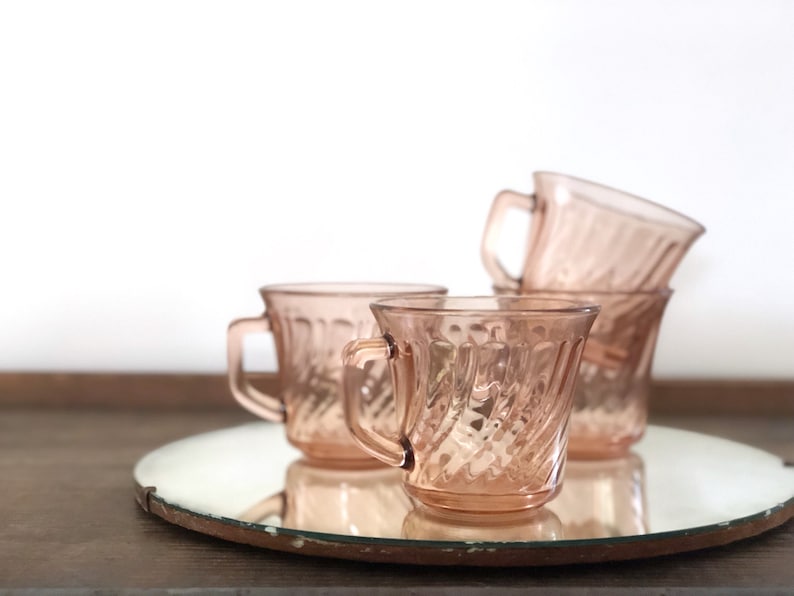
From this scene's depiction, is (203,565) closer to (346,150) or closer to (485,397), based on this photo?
(485,397)

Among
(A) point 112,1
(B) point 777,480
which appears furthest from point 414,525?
(A) point 112,1

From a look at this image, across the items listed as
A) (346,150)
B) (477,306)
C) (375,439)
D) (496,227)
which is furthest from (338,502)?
(346,150)

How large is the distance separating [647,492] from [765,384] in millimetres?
401

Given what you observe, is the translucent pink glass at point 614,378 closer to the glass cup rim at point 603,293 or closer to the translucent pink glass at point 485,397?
the glass cup rim at point 603,293

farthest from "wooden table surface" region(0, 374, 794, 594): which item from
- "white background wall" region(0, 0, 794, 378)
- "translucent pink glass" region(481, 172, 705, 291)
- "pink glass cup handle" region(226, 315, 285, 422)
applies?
"white background wall" region(0, 0, 794, 378)

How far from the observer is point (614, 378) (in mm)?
717

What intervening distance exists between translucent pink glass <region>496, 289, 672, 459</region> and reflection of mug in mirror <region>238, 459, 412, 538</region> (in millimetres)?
155

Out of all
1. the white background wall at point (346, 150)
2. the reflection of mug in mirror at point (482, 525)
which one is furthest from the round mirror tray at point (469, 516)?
the white background wall at point (346, 150)

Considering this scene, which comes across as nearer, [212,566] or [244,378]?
[212,566]

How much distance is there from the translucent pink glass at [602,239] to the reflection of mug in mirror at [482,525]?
0.82 feet

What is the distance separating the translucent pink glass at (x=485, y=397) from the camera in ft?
1.76

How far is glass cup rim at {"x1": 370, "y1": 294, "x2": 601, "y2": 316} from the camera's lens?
533 mm

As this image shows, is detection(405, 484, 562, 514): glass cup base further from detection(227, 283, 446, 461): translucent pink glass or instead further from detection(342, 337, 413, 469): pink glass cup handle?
detection(227, 283, 446, 461): translucent pink glass

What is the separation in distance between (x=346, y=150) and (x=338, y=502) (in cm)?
47
